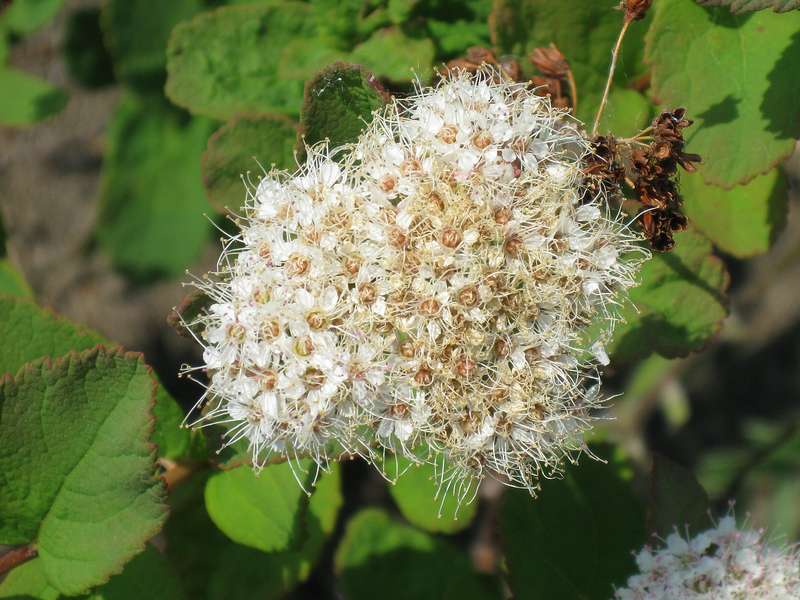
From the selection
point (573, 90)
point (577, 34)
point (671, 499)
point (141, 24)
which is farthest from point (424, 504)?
point (141, 24)

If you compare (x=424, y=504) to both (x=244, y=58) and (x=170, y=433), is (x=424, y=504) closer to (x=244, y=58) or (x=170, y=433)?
(x=170, y=433)

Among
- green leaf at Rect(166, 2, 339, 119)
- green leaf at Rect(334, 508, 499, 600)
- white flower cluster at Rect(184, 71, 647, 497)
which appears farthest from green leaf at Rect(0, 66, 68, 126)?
green leaf at Rect(334, 508, 499, 600)

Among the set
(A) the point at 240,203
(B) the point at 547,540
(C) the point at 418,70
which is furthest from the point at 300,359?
(B) the point at 547,540

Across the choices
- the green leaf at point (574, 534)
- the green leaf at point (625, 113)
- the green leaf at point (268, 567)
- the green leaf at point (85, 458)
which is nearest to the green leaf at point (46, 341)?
the green leaf at point (85, 458)

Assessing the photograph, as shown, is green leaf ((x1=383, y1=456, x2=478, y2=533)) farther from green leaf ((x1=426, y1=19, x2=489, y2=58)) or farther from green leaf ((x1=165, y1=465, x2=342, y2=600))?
green leaf ((x1=426, y1=19, x2=489, y2=58))

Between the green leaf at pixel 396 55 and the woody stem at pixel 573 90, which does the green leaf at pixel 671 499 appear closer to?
the woody stem at pixel 573 90
